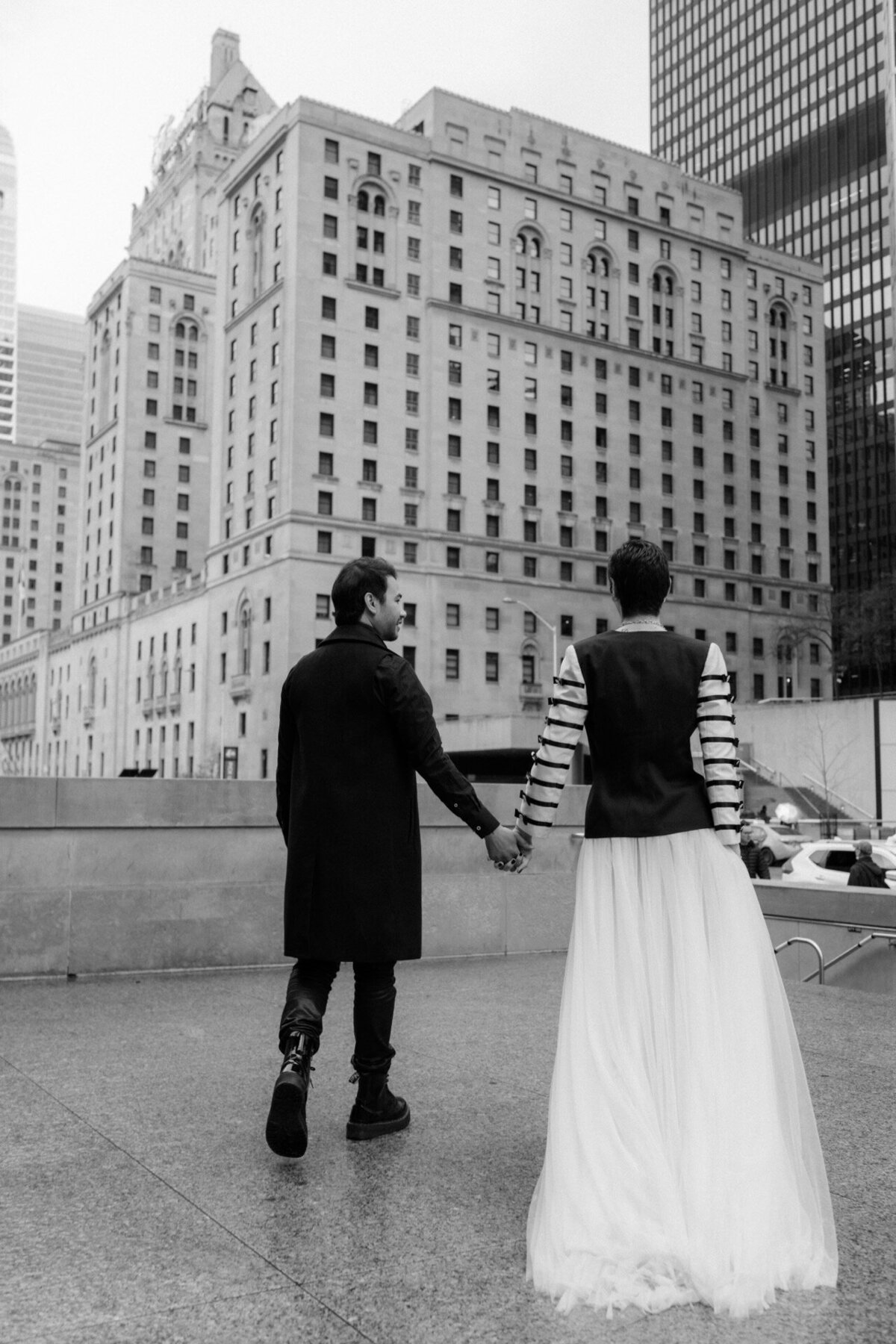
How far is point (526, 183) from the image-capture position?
281 ft

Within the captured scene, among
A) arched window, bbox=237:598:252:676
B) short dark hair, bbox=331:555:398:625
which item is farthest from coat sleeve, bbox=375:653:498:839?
arched window, bbox=237:598:252:676

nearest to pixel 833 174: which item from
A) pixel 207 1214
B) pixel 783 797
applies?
pixel 783 797

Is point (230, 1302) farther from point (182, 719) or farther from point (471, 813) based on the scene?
point (182, 719)

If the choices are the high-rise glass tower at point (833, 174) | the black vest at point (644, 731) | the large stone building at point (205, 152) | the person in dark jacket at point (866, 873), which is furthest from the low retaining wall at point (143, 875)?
the large stone building at point (205, 152)

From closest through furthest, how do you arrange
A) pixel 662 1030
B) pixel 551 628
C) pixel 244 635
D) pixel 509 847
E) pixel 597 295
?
pixel 662 1030 → pixel 509 847 → pixel 551 628 → pixel 244 635 → pixel 597 295

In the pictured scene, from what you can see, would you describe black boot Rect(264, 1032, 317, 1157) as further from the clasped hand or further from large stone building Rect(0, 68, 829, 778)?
large stone building Rect(0, 68, 829, 778)

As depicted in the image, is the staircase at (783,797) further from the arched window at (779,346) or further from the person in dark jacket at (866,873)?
the arched window at (779,346)

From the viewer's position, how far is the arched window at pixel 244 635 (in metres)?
79.6

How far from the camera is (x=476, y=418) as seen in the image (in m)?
83.1

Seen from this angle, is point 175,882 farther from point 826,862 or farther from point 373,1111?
point 826,862

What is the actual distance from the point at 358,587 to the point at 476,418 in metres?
79.8

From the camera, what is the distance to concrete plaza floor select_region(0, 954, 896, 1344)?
3133mm

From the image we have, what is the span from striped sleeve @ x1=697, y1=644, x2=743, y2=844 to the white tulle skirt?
0.29 ft

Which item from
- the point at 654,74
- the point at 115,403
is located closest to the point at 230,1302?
the point at 115,403
